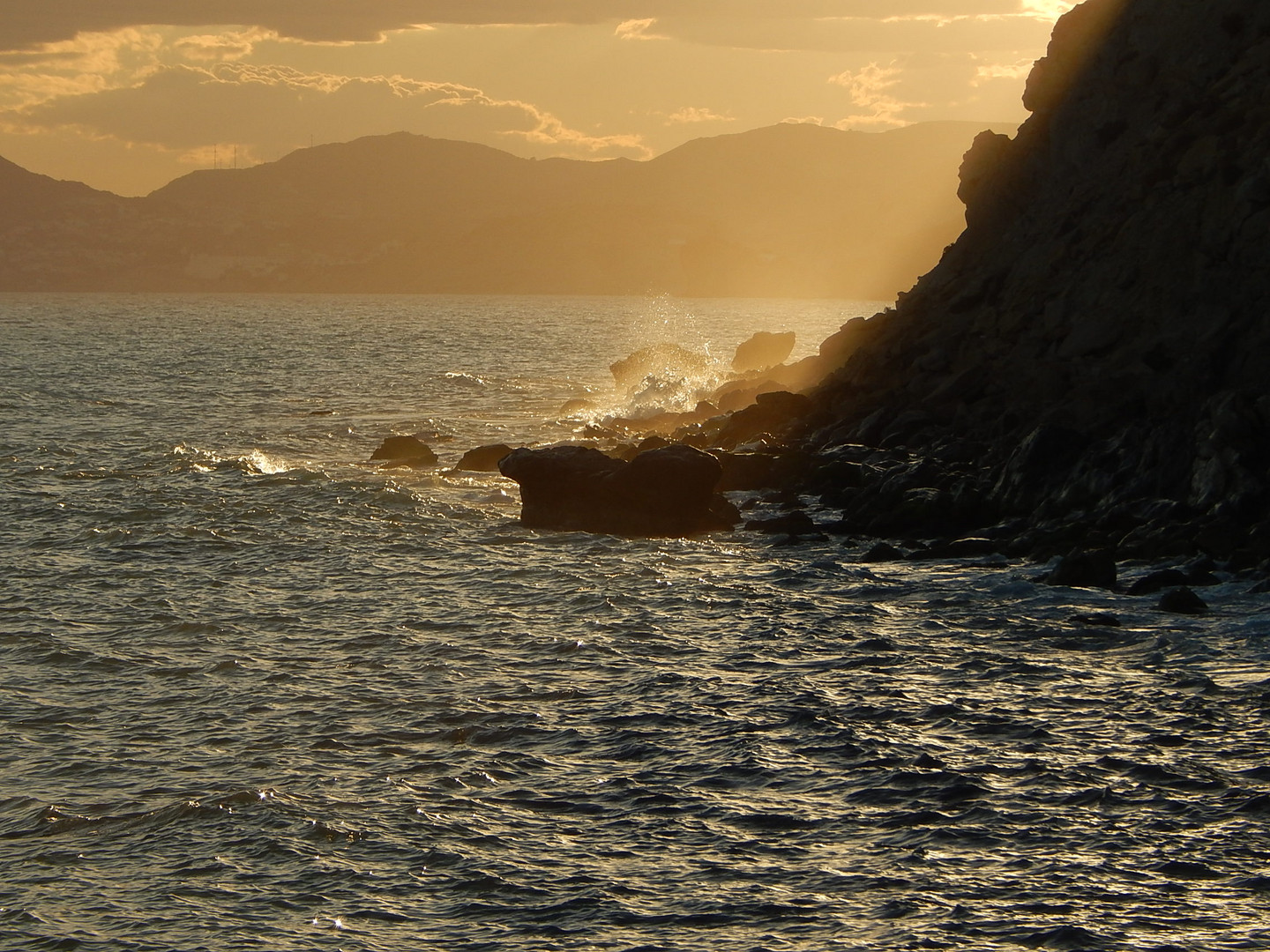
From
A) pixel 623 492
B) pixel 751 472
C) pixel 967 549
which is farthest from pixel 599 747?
pixel 751 472

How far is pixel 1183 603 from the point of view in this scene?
23297mm

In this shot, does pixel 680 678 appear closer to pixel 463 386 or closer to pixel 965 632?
pixel 965 632

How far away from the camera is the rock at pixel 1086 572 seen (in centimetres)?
2556

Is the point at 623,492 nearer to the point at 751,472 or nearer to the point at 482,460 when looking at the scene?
the point at 751,472

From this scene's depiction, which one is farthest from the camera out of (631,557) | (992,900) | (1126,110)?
(1126,110)

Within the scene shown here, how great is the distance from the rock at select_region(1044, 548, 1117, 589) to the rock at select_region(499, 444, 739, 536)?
32.1 feet

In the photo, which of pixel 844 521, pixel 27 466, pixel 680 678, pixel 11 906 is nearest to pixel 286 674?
pixel 680 678

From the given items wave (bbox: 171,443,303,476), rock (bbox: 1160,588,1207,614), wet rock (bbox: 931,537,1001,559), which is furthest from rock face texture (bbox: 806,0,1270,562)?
wave (bbox: 171,443,303,476)

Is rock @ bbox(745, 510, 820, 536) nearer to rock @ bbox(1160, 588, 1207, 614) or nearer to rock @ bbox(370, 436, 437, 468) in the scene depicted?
rock @ bbox(1160, 588, 1207, 614)

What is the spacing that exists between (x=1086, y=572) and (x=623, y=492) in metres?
12.4

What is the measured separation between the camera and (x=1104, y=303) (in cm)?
3619

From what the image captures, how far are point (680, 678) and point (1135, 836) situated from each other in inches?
317

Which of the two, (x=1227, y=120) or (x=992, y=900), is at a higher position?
(x=1227, y=120)

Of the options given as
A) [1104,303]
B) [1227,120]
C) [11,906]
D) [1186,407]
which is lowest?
[11,906]
